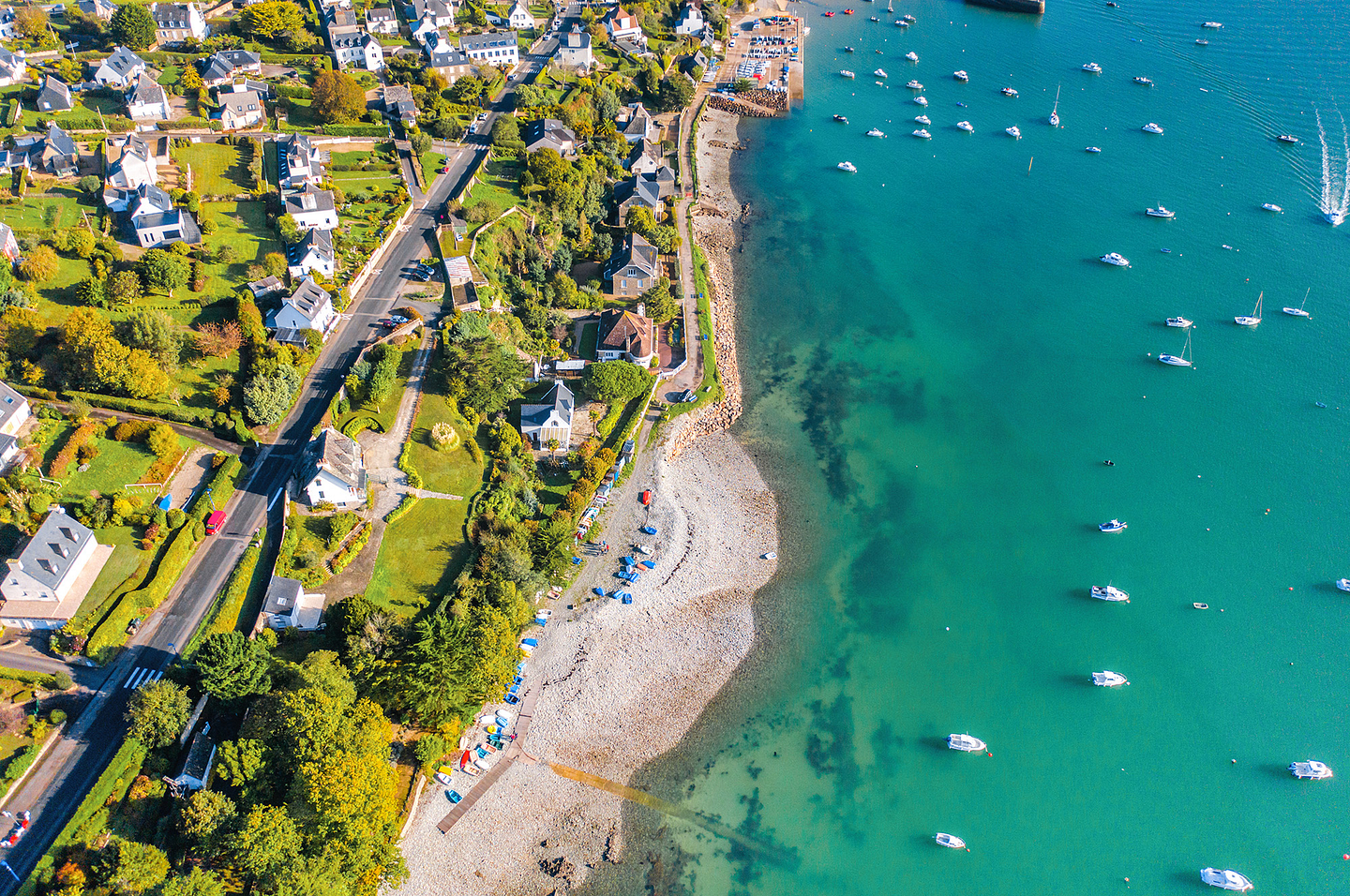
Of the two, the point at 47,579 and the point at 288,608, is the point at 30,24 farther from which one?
the point at 288,608

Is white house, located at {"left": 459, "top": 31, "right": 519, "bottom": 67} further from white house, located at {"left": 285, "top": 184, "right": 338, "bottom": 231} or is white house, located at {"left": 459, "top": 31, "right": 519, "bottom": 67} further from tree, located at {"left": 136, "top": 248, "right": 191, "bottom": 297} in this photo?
tree, located at {"left": 136, "top": 248, "right": 191, "bottom": 297}

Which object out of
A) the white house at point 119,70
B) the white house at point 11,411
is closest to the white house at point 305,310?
the white house at point 11,411

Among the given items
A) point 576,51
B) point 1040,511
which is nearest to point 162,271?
point 576,51

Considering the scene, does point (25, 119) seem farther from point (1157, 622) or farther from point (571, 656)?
point (1157, 622)

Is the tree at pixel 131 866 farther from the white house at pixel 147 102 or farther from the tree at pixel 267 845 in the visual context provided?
the white house at pixel 147 102

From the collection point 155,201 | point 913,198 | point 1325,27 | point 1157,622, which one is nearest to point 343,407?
point 155,201

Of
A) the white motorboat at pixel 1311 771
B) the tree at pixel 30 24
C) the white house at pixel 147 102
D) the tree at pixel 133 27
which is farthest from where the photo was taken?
the tree at pixel 133 27

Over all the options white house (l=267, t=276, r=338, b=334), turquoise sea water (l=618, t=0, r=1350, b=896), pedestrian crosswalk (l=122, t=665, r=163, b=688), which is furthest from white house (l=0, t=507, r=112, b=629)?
turquoise sea water (l=618, t=0, r=1350, b=896)
